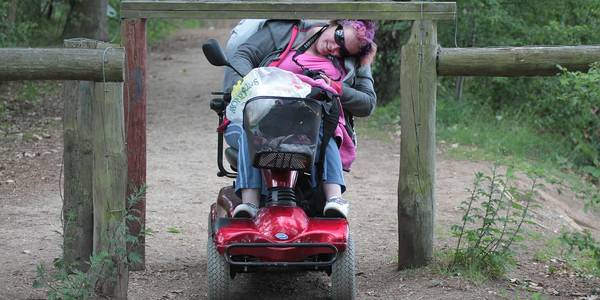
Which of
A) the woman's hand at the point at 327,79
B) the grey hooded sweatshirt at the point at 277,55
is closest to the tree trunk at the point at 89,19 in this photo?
the grey hooded sweatshirt at the point at 277,55

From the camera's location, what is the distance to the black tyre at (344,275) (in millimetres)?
5320

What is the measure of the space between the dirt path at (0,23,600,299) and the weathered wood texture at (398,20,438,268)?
247 millimetres

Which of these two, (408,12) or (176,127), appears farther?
(176,127)

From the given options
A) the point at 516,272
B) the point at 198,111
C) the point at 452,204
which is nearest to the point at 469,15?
the point at 198,111

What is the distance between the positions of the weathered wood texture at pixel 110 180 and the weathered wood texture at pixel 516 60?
202cm

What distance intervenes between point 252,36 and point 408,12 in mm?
1027

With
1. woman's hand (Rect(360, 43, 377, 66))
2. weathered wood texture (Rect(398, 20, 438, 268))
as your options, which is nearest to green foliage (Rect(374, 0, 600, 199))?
weathered wood texture (Rect(398, 20, 438, 268))

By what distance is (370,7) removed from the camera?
5.71m

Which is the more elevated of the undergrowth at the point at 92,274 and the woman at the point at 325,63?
the woman at the point at 325,63

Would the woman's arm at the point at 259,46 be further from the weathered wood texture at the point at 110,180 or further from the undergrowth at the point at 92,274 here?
the undergrowth at the point at 92,274

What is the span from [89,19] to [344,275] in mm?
12570

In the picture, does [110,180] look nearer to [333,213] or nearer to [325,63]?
[333,213]

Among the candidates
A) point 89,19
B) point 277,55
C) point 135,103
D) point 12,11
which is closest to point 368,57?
point 277,55

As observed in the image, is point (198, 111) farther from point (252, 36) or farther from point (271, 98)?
point (271, 98)
